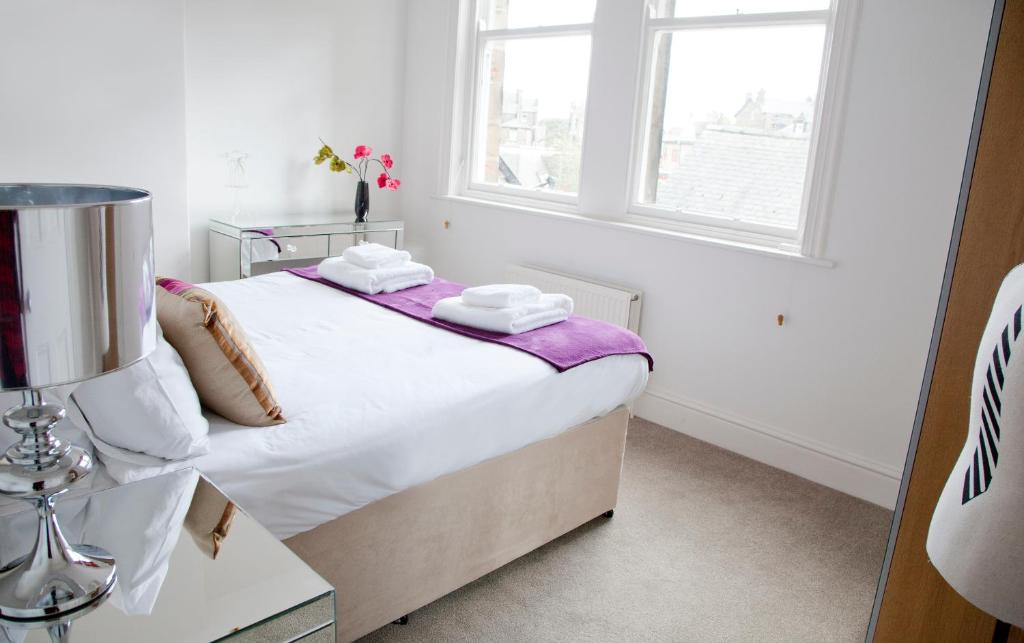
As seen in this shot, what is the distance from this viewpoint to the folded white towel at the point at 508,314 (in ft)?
8.26

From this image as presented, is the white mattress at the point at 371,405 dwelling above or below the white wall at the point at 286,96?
below

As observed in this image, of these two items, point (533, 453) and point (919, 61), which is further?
point (919, 61)

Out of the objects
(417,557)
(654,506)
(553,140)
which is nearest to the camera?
(417,557)

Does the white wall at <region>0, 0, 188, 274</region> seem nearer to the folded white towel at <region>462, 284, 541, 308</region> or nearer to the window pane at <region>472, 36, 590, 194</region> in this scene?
the window pane at <region>472, 36, 590, 194</region>

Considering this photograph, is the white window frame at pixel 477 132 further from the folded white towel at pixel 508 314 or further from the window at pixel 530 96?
the folded white towel at pixel 508 314

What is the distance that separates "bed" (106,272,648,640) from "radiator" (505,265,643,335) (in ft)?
3.37

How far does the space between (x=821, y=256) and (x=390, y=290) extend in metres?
1.74

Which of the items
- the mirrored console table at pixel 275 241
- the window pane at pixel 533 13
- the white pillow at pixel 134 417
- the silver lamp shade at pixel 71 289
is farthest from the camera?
the window pane at pixel 533 13

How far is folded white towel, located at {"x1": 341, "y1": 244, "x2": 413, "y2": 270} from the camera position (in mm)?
3072

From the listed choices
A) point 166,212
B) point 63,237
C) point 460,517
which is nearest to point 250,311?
point 460,517

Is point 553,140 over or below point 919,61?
below

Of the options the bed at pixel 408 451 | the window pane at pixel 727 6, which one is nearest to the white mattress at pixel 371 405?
the bed at pixel 408 451

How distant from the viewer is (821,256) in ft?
10.0

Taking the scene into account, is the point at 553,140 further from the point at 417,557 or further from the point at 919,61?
the point at 417,557
